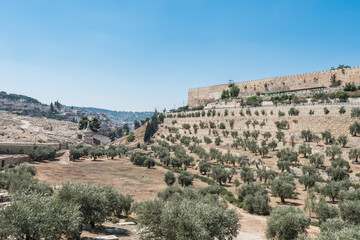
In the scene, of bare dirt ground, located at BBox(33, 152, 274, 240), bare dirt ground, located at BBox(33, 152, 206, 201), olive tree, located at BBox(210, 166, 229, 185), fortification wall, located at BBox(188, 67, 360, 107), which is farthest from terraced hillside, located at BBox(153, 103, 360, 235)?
fortification wall, located at BBox(188, 67, 360, 107)

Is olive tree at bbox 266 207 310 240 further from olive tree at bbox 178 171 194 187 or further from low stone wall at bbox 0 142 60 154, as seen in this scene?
low stone wall at bbox 0 142 60 154

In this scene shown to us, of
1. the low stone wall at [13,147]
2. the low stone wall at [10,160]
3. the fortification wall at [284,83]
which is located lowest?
the low stone wall at [10,160]

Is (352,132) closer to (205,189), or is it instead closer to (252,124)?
(252,124)

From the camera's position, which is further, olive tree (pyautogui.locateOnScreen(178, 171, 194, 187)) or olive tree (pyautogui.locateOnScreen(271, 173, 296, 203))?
olive tree (pyautogui.locateOnScreen(178, 171, 194, 187))

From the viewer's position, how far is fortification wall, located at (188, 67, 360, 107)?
204 feet

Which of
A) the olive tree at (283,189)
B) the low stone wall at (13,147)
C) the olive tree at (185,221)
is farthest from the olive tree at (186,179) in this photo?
the low stone wall at (13,147)

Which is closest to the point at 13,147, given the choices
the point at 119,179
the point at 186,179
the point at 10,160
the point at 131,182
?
the point at 10,160

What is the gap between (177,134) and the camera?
7012 cm

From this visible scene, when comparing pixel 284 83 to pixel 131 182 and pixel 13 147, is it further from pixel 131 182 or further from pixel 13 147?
pixel 13 147

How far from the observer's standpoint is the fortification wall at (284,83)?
62141 millimetres

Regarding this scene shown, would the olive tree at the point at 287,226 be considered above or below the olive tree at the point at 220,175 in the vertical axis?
above

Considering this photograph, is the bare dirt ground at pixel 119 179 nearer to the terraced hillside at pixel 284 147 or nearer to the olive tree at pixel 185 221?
the terraced hillside at pixel 284 147

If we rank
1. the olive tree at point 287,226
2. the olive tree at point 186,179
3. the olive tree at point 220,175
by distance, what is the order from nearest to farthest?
the olive tree at point 287,226 < the olive tree at point 186,179 < the olive tree at point 220,175

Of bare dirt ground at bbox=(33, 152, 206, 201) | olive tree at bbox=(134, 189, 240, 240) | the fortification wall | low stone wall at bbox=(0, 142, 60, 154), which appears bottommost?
bare dirt ground at bbox=(33, 152, 206, 201)
